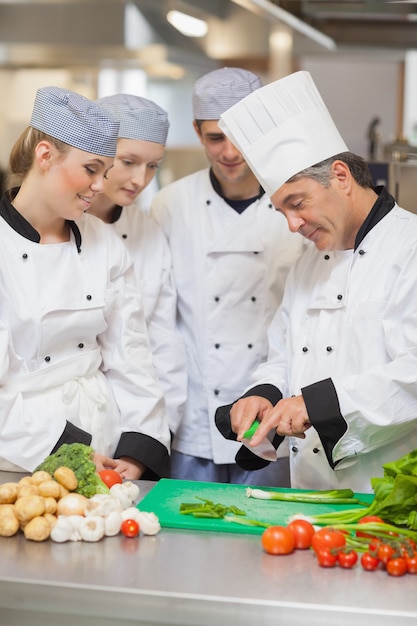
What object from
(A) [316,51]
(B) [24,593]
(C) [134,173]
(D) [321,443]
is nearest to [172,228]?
(C) [134,173]

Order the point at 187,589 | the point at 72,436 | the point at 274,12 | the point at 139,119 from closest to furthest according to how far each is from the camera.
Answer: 1. the point at 187,589
2. the point at 72,436
3. the point at 139,119
4. the point at 274,12

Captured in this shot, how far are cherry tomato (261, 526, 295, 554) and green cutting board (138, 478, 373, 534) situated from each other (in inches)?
4.0

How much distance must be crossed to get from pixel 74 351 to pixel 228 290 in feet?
2.27

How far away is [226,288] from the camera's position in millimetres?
2801

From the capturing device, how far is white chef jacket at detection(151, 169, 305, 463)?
2.80 metres

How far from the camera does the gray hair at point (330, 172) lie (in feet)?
7.26

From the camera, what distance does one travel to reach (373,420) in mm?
2074

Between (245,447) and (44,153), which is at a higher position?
(44,153)

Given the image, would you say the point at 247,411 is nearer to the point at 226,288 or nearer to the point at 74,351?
the point at 74,351

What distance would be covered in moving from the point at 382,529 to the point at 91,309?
33.8 inches

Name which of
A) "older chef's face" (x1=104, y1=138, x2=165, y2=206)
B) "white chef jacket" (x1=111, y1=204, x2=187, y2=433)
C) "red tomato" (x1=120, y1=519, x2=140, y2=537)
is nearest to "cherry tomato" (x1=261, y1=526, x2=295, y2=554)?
"red tomato" (x1=120, y1=519, x2=140, y2=537)

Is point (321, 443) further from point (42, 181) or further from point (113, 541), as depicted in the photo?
point (42, 181)

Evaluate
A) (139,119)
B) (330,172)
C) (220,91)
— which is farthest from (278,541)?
(220,91)

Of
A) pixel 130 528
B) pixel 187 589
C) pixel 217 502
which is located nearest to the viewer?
pixel 187 589
